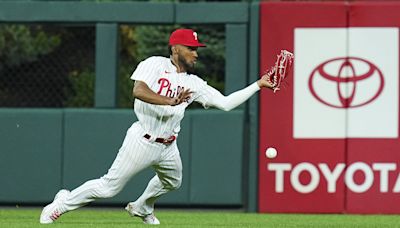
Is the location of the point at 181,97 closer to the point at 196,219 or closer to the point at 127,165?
the point at 127,165

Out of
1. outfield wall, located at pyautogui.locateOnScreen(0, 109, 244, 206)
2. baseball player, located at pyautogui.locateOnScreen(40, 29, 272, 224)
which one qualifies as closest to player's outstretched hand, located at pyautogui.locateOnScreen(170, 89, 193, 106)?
baseball player, located at pyautogui.locateOnScreen(40, 29, 272, 224)

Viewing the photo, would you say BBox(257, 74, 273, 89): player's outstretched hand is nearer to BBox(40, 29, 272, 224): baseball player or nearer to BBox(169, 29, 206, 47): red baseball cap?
BBox(40, 29, 272, 224): baseball player

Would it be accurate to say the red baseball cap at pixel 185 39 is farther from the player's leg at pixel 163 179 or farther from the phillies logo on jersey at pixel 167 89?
the player's leg at pixel 163 179

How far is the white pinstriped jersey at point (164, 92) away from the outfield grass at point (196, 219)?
36.2 inches

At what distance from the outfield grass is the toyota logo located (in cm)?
131

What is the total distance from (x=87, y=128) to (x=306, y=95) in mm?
2457

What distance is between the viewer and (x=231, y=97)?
33.1 feet

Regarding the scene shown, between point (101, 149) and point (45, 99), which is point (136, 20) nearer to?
point (101, 149)

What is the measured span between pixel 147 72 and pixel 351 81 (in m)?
3.77

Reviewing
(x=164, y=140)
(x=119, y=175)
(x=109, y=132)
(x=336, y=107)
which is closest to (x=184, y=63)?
Answer: (x=164, y=140)

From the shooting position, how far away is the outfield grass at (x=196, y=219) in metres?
10.7

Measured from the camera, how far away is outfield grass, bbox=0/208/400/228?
10703mm

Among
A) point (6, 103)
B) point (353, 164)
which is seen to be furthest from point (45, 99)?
point (353, 164)

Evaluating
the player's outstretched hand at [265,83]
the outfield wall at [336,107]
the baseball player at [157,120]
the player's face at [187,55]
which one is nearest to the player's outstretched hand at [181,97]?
the baseball player at [157,120]
